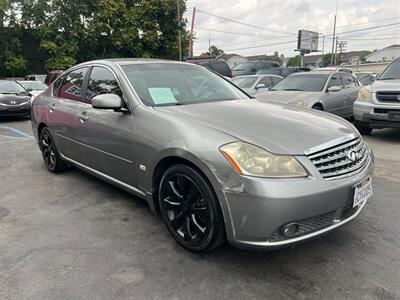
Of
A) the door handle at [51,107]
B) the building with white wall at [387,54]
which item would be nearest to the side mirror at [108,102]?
the door handle at [51,107]

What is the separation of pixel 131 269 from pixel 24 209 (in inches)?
73.2

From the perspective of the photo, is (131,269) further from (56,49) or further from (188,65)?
(56,49)

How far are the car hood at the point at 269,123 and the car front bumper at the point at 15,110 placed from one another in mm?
9596

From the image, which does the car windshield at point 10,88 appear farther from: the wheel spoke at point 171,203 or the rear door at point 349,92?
the wheel spoke at point 171,203

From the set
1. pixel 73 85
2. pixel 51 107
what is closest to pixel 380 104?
pixel 73 85

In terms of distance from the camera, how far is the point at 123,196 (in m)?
4.36

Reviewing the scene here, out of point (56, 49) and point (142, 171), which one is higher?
point (56, 49)

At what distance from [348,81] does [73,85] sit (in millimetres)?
7584

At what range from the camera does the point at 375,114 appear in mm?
7305

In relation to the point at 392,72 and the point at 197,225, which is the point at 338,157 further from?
the point at 392,72

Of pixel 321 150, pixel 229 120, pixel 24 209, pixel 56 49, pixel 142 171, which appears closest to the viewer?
pixel 321 150

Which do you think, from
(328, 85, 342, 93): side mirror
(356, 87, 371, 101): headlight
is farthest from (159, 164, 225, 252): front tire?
(328, 85, 342, 93): side mirror

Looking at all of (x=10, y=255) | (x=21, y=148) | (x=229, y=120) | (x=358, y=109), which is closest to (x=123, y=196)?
(x=10, y=255)

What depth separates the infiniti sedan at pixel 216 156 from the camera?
98.7 inches
